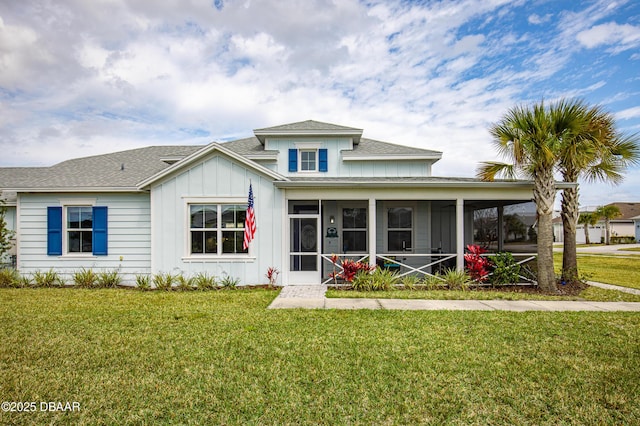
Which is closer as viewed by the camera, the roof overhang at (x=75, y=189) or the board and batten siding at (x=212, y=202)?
the board and batten siding at (x=212, y=202)

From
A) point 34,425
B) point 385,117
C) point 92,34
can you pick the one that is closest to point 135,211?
point 92,34

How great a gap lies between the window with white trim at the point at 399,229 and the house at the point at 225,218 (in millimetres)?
39

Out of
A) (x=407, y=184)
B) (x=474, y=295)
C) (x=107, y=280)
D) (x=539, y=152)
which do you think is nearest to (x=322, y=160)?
(x=407, y=184)

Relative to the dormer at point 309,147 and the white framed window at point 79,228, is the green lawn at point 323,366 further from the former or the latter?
the dormer at point 309,147

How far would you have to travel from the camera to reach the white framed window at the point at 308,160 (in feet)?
45.8

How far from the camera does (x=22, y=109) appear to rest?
16.3m

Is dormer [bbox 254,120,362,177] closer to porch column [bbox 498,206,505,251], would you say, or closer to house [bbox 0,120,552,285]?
house [bbox 0,120,552,285]

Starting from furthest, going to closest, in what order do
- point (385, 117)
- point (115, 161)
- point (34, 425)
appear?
1. point (385, 117)
2. point (115, 161)
3. point (34, 425)

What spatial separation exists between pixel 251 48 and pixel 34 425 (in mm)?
15041

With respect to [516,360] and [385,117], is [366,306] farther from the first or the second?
[385,117]

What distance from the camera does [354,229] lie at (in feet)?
43.4

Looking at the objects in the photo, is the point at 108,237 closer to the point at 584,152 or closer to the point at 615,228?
the point at 584,152

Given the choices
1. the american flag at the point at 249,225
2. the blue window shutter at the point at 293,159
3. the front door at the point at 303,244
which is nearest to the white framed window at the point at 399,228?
the front door at the point at 303,244

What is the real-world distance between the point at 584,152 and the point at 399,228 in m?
6.20
